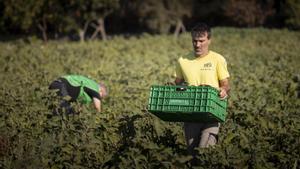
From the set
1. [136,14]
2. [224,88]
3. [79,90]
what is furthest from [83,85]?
[136,14]

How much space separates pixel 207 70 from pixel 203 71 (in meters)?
0.05

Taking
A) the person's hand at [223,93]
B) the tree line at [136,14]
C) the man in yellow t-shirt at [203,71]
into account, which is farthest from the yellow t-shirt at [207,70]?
the tree line at [136,14]

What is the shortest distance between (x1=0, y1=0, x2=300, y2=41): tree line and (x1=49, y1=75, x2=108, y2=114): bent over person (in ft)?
101

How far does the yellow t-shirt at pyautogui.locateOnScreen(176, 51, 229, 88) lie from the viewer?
6.68 metres

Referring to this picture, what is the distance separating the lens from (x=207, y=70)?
21.9 ft

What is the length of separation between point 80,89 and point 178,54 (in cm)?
1389

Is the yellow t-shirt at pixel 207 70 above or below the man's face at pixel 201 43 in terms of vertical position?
below

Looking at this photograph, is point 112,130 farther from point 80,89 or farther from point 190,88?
point 80,89

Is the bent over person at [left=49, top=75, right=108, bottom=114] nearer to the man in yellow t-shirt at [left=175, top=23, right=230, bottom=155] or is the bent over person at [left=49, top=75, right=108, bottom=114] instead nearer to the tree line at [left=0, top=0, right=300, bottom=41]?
the man in yellow t-shirt at [left=175, top=23, right=230, bottom=155]

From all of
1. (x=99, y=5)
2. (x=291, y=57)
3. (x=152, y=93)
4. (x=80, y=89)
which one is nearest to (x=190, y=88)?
(x=152, y=93)

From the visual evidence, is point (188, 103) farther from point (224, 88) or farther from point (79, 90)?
point (79, 90)

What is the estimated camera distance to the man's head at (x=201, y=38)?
661 centimetres

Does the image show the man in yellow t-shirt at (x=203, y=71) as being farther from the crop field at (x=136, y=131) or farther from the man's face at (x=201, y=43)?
the crop field at (x=136, y=131)

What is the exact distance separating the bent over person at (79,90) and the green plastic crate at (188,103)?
3224 mm
